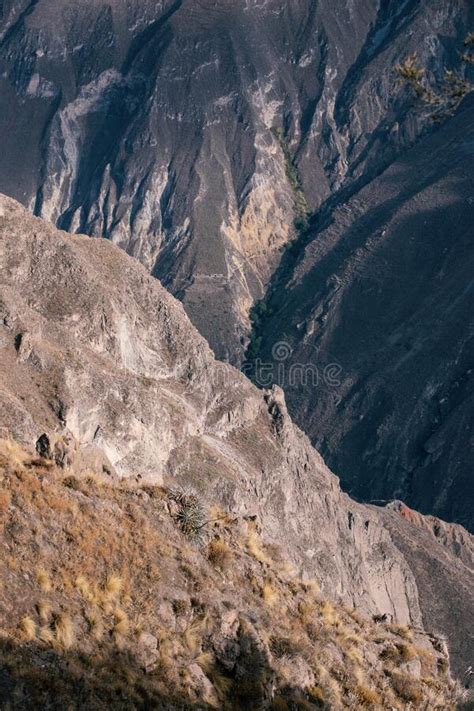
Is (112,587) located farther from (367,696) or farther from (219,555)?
(367,696)

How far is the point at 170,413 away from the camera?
80.1 m

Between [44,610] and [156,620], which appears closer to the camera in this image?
[44,610]

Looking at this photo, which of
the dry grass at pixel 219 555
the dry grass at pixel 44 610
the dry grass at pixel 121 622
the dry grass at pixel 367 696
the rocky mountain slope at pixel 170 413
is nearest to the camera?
the dry grass at pixel 44 610

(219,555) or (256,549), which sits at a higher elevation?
(256,549)

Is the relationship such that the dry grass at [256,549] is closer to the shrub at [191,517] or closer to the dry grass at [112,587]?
the shrub at [191,517]

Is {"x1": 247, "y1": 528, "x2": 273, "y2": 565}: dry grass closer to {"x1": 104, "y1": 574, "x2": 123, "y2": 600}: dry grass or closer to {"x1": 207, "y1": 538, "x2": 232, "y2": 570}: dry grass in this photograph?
{"x1": 207, "y1": 538, "x2": 232, "y2": 570}: dry grass

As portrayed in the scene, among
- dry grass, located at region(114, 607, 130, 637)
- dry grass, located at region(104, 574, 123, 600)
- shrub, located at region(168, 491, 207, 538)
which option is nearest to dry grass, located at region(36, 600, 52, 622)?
dry grass, located at region(114, 607, 130, 637)

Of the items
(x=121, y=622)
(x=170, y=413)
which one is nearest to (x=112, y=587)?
(x=121, y=622)

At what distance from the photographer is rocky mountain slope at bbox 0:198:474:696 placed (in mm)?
67250

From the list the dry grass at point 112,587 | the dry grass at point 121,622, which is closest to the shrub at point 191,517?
the dry grass at point 112,587

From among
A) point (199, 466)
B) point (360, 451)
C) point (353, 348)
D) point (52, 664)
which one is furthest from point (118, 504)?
point (353, 348)

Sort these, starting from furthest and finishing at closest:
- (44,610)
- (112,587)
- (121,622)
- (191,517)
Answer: (191,517)
(112,587)
(121,622)
(44,610)

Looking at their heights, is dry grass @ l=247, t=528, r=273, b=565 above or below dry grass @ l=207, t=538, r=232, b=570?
above

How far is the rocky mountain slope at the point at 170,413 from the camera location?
67.2 metres
